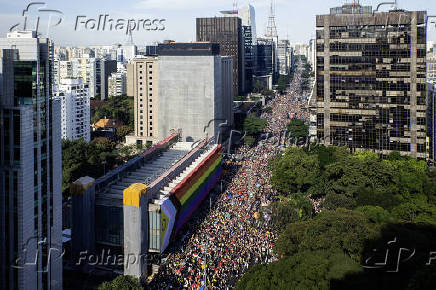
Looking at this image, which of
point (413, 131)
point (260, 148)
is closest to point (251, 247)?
point (413, 131)

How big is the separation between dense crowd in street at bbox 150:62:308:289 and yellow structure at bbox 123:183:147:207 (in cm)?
487

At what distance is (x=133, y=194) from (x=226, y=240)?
8.03 metres

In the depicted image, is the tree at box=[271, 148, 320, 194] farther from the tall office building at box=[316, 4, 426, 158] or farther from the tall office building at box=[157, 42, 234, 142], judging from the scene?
the tall office building at box=[157, 42, 234, 142]

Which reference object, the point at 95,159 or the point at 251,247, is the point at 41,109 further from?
the point at 95,159

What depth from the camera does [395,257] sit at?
2461 cm

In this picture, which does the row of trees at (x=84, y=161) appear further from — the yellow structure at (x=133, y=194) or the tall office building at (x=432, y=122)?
the tall office building at (x=432, y=122)

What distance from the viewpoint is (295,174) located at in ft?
142

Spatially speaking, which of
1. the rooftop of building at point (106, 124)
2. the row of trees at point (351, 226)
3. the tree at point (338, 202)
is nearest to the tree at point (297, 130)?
the row of trees at point (351, 226)

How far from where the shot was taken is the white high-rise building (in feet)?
206

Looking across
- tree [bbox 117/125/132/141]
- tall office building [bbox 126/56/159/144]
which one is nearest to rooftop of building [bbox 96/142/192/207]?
tall office building [bbox 126/56/159/144]

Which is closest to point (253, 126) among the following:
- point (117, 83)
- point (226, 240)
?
point (226, 240)

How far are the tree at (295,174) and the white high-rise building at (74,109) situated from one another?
3228 cm

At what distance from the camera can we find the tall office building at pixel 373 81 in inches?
1982

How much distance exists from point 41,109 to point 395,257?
20.3 m
